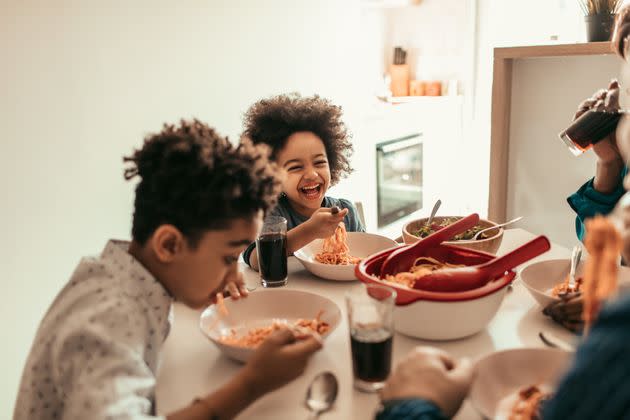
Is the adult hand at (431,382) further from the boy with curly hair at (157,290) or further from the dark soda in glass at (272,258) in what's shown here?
the dark soda in glass at (272,258)

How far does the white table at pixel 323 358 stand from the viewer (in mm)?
884

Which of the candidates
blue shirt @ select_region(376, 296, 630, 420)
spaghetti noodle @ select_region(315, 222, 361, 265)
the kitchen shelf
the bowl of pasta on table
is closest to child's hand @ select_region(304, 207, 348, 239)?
spaghetti noodle @ select_region(315, 222, 361, 265)

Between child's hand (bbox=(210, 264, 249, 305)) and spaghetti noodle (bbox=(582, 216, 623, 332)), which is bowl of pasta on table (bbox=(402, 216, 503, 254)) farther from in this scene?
spaghetti noodle (bbox=(582, 216, 623, 332))

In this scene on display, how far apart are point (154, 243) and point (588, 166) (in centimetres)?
221

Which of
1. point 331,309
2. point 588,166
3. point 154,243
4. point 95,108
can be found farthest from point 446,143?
point 154,243

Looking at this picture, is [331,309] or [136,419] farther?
[331,309]

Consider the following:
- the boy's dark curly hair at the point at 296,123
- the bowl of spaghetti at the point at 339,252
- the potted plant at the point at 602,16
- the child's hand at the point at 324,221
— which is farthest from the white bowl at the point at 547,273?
the potted plant at the point at 602,16

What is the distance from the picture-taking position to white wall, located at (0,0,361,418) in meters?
1.88

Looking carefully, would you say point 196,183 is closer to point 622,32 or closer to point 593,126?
point 622,32

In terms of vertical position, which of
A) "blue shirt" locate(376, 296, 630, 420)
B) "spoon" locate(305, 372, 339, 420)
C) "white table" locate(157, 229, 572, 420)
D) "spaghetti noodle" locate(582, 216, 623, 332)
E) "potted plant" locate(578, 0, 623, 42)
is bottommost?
"white table" locate(157, 229, 572, 420)

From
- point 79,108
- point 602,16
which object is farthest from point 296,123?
point 602,16

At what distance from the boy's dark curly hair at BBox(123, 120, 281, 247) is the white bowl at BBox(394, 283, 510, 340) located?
13.0 inches

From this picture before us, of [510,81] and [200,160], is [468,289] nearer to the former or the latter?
[200,160]

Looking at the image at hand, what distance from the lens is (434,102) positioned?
399 centimetres
